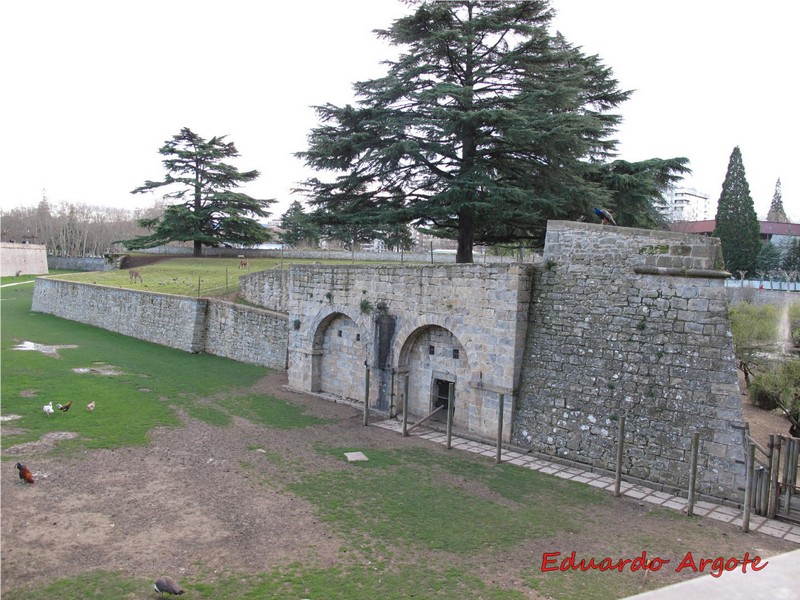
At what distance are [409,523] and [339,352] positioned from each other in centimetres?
862

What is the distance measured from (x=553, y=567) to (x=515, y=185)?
512 inches

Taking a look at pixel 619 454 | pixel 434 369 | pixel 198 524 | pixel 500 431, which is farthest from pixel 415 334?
pixel 198 524

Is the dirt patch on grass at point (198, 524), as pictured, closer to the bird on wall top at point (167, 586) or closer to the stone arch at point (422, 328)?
the bird on wall top at point (167, 586)

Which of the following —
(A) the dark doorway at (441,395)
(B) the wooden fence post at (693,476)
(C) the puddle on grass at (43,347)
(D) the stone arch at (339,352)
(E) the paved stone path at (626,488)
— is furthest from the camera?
(C) the puddle on grass at (43,347)

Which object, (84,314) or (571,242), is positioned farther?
(84,314)

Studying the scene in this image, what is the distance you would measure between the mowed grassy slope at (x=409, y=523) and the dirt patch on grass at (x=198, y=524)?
Answer: 55mm

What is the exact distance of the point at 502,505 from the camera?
9.45m

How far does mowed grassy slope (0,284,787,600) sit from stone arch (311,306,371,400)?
1.87 metres

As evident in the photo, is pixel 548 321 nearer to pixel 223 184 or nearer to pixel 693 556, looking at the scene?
pixel 693 556

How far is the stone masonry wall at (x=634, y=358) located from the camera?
32.0ft

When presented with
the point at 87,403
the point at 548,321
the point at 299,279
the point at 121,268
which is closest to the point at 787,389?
the point at 548,321

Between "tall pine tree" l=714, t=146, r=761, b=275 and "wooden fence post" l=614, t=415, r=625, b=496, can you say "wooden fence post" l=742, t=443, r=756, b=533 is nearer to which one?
"wooden fence post" l=614, t=415, r=625, b=496

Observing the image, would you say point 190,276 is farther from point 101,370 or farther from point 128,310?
point 101,370
